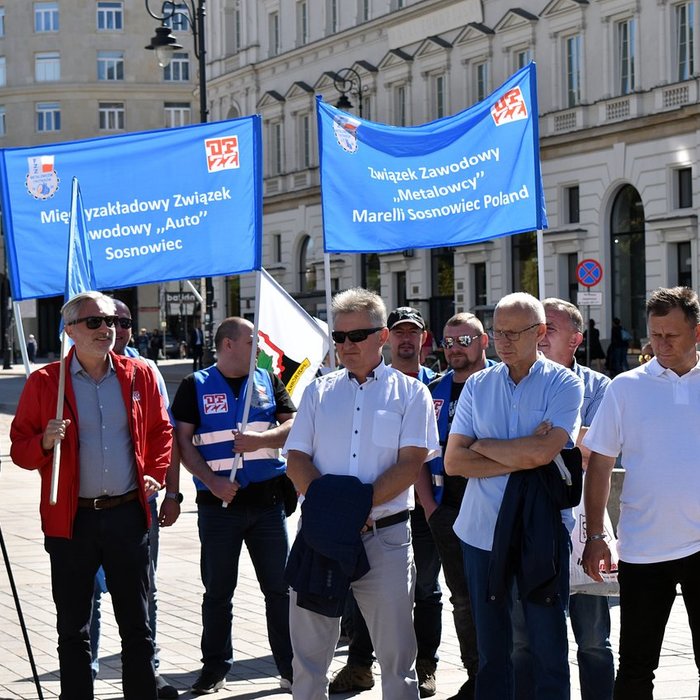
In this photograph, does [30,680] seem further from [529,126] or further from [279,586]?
[529,126]

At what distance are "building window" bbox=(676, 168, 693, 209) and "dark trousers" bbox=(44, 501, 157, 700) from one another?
31.3 meters

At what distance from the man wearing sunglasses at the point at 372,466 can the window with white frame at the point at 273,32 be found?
165ft

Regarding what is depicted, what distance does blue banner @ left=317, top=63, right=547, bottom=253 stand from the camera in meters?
9.02

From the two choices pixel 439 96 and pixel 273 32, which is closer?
pixel 439 96

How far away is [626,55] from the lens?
37562 millimetres

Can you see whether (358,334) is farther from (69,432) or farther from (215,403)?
(215,403)

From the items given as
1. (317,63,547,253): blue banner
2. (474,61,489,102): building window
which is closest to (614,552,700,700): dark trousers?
(317,63,547,253): blue banner

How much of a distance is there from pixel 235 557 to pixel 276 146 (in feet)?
157

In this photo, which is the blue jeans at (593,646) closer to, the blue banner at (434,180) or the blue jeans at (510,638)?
the blue jeans at (510,638)

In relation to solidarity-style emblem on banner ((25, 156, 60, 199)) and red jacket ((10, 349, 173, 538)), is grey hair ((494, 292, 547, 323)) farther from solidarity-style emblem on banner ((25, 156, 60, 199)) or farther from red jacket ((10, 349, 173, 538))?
solidarity-style emblem on banner ((25, 156, 60, 199))

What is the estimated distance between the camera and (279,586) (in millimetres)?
7125

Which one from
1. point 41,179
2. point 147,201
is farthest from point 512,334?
point 41,179

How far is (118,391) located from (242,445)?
112 centimetres

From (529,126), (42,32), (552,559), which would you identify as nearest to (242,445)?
(552,559)
